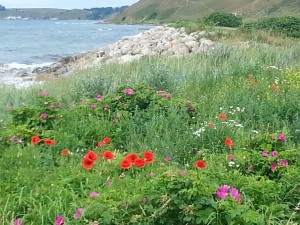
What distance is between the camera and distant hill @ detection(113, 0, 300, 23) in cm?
9469

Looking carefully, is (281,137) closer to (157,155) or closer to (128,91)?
(157,155)

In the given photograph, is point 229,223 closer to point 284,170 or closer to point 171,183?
point 171,183

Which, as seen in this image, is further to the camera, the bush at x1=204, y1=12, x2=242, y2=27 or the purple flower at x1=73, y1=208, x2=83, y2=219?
the bush at x1=204, y1=12, x2=242, y2=27

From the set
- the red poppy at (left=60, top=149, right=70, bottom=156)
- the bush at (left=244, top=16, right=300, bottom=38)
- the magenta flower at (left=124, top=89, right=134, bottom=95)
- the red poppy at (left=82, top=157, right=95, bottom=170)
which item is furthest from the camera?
the bush at (left=244, top=16, right=300, bottom=38)

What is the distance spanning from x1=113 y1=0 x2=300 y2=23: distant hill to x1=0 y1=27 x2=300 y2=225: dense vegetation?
82935 millimetres

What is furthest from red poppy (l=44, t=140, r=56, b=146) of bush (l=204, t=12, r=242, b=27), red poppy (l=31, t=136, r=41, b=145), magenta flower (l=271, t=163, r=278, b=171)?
bush (l=204, t=12, r=242, b=27)

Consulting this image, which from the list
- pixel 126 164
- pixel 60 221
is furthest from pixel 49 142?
pixel 60 221

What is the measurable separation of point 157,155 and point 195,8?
397ft

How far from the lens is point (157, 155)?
181 inches

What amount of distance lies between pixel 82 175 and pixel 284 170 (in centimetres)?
155

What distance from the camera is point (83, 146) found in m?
4.77

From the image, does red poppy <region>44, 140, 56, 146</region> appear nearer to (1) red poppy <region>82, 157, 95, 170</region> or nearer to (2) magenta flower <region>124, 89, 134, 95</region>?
(1) red poppy <region>82, 157, 95, 170</region>

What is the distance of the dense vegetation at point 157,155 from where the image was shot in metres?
2.93

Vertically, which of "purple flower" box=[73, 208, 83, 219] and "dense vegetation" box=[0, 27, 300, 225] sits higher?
"purple flower" box=[73, 208, 83, 219]
